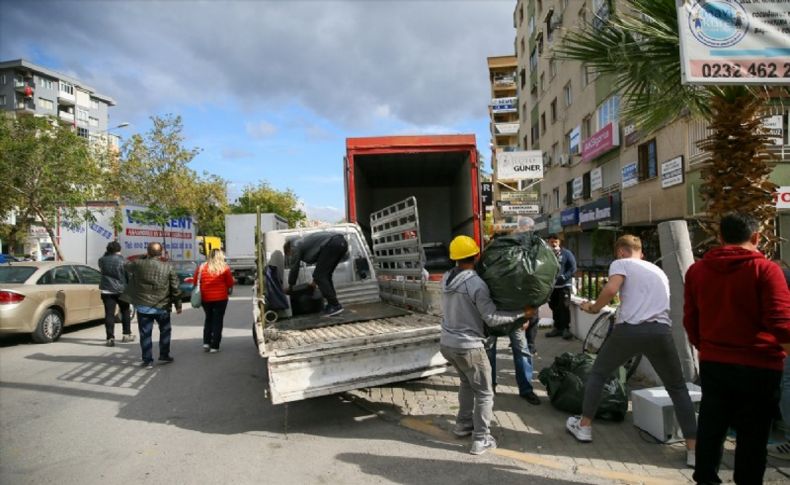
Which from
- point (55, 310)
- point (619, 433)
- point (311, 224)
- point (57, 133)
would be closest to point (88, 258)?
point (57, 133)

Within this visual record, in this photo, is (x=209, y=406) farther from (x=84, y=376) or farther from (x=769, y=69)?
(x=769, y=69)

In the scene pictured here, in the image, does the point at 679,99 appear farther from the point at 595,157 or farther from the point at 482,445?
the point at 595,157

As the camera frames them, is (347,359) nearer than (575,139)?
Yes

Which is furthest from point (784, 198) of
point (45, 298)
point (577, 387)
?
point (45, 298)

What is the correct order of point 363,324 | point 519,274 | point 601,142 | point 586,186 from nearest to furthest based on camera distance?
point 519,274 < point 363,324 < point 601,142 < point 586,186

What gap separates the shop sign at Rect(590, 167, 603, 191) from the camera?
25.0 metres

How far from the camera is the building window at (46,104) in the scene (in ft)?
215

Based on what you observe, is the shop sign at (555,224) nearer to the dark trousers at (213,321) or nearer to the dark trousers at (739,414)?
the dark trousers at (213,321)

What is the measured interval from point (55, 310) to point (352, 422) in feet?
25.3

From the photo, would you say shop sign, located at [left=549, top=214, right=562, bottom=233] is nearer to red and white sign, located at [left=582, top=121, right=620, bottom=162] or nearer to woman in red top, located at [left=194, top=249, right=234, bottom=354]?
red and white sign, located at [left=582, top=121, right=620, bottom=162]

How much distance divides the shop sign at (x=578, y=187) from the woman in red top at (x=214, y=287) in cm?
2351

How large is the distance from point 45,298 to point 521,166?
44.7 ft

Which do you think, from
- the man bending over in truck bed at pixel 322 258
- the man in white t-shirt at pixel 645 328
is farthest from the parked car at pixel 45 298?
the man in white t-shirt at pixel 645 328

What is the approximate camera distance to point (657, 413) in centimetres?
405
